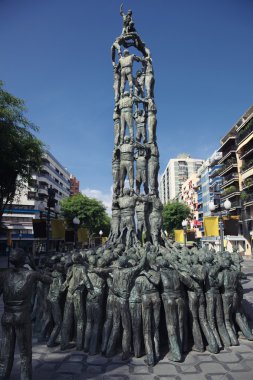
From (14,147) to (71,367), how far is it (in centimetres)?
1693

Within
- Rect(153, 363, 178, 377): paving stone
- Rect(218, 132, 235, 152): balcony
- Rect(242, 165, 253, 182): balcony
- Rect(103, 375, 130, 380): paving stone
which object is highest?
Rect(218, 132, 235, 152): balcony

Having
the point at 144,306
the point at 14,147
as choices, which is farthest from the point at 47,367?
the point at 14,147

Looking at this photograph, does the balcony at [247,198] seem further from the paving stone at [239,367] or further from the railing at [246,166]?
the paving stone at [239,367]

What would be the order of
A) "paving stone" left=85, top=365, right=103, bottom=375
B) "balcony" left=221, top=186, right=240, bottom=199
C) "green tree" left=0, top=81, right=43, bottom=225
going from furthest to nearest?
"balcony" left=221, top=186, right=240, bottom=199 → "green tree" left=0, top=81, right=43, bottom=225 → "paving stone" left=85, top=365, right=103, bottom=375

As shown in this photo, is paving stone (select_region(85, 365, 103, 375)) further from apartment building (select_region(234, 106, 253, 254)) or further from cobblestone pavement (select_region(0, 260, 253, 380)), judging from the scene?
apartment building (select_region(234, 106, 253, 254))

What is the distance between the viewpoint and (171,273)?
630 centimetres

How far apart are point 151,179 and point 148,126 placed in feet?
7.69

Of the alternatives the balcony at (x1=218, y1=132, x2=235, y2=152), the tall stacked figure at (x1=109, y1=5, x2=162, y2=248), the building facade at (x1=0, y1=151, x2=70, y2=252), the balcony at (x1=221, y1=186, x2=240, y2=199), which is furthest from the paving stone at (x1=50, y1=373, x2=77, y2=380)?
the balcony at (x1=218, y1=132, x2=235, y2=152)

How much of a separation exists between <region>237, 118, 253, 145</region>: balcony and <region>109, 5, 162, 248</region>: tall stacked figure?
2836 cm

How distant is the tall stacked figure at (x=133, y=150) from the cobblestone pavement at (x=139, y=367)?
5.35 meters

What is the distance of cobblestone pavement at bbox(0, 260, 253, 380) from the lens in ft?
17.2

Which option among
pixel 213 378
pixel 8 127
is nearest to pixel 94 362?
pixel 213 378

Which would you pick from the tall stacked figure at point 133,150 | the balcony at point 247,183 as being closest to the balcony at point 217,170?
the balcony at point 247,183

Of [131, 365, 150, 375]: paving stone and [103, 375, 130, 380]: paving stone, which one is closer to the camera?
[103, 375, 130, 380]: paving stone
